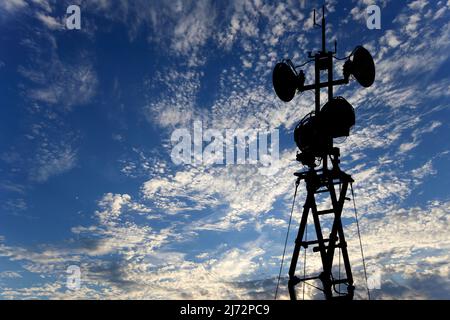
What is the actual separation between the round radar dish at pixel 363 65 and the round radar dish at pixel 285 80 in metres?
3.16

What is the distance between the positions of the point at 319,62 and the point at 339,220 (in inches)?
333

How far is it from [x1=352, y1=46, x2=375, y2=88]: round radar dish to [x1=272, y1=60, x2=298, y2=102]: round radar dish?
10.4ft

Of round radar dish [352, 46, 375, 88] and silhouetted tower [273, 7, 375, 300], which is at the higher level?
round radar dish [352, 46, 375, 88]

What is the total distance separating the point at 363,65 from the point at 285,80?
404 cm

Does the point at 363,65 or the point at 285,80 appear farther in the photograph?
the point at 285,80

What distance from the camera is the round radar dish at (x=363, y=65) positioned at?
2019 centimetres

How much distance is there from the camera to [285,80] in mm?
21719

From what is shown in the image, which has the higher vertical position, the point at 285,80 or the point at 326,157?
the point at 285,80

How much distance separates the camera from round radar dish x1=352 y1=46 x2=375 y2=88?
20.2 meters
